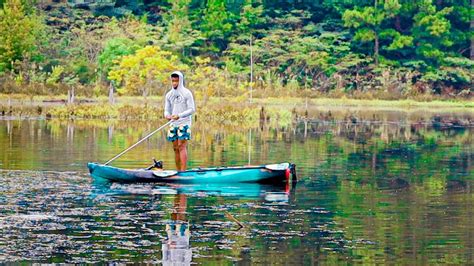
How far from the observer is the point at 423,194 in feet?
49.5

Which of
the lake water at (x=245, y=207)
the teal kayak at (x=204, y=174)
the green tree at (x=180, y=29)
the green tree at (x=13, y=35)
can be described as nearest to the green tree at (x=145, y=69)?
the green tree at (x=13, y=35)

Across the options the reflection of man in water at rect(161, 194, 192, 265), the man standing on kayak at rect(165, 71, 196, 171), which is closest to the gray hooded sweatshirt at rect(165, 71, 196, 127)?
the man standing on kayak at rect(165, 71, 196, 171)

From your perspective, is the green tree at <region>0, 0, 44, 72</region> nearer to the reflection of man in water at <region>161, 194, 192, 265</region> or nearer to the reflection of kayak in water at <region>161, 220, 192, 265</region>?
the reflection of man in water at <region>161, 194, 192, 265</region>

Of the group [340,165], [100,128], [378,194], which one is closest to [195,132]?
[100,128]

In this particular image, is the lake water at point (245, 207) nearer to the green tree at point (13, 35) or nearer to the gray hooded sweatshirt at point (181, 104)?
the gray hooded sweatshirt at point (181, 104)

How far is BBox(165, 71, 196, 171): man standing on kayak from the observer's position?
16484 millimetres

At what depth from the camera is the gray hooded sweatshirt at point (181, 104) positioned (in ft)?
54.0

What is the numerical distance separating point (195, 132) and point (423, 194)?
44.8 ft

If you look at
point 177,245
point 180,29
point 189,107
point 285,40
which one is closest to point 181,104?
point 189,107

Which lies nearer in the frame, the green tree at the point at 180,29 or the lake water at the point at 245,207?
the lake water at the point at 245,207

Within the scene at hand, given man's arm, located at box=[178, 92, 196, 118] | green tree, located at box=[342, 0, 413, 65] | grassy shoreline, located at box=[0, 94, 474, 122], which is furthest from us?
green tree, located at box=[342, 0, 413, 65]

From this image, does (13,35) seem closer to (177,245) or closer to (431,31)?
(431,31)

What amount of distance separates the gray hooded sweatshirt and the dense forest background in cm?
3240

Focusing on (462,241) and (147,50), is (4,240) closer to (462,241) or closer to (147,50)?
(462,241)
